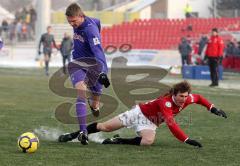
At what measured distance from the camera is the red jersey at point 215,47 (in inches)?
910

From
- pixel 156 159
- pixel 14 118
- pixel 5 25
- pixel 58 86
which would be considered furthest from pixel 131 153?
pixel 5 25

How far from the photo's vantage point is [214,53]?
23.2 m

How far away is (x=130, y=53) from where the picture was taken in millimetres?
37406

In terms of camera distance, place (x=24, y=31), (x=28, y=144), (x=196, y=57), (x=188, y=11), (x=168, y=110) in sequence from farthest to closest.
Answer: (x=188, y=11), (x=24, y=31), (x=196, y=57), (x=168, y=110), (x=28, y=144)

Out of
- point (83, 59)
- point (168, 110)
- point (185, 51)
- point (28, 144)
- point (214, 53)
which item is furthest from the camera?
point (185, 51)

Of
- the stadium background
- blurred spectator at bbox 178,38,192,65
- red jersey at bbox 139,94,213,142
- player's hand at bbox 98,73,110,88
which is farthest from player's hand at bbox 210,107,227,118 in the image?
blurred spectator at bbox 178,38,192,65

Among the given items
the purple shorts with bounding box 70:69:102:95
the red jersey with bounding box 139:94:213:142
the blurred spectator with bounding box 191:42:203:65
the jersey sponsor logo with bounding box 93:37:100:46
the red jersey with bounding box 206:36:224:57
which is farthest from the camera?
the blurred spectator with bounding box 191:42:203:65

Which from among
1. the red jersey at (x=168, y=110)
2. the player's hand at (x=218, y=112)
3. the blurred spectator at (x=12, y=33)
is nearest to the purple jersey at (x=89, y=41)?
the red jersey at (x=168, y=110)

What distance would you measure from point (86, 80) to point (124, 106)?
5418 mm

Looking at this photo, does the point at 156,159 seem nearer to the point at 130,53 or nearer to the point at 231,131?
the point at 231,131

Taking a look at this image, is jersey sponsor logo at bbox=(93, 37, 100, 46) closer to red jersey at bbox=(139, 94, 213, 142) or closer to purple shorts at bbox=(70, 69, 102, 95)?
purple shorts at bbox=(70, 69, 102, 95)

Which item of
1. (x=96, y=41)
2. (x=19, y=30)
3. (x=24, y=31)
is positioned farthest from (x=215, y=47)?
(x=19, y=30)

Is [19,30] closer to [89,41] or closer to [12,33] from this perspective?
[12,33]

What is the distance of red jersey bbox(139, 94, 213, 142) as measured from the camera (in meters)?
9.23
